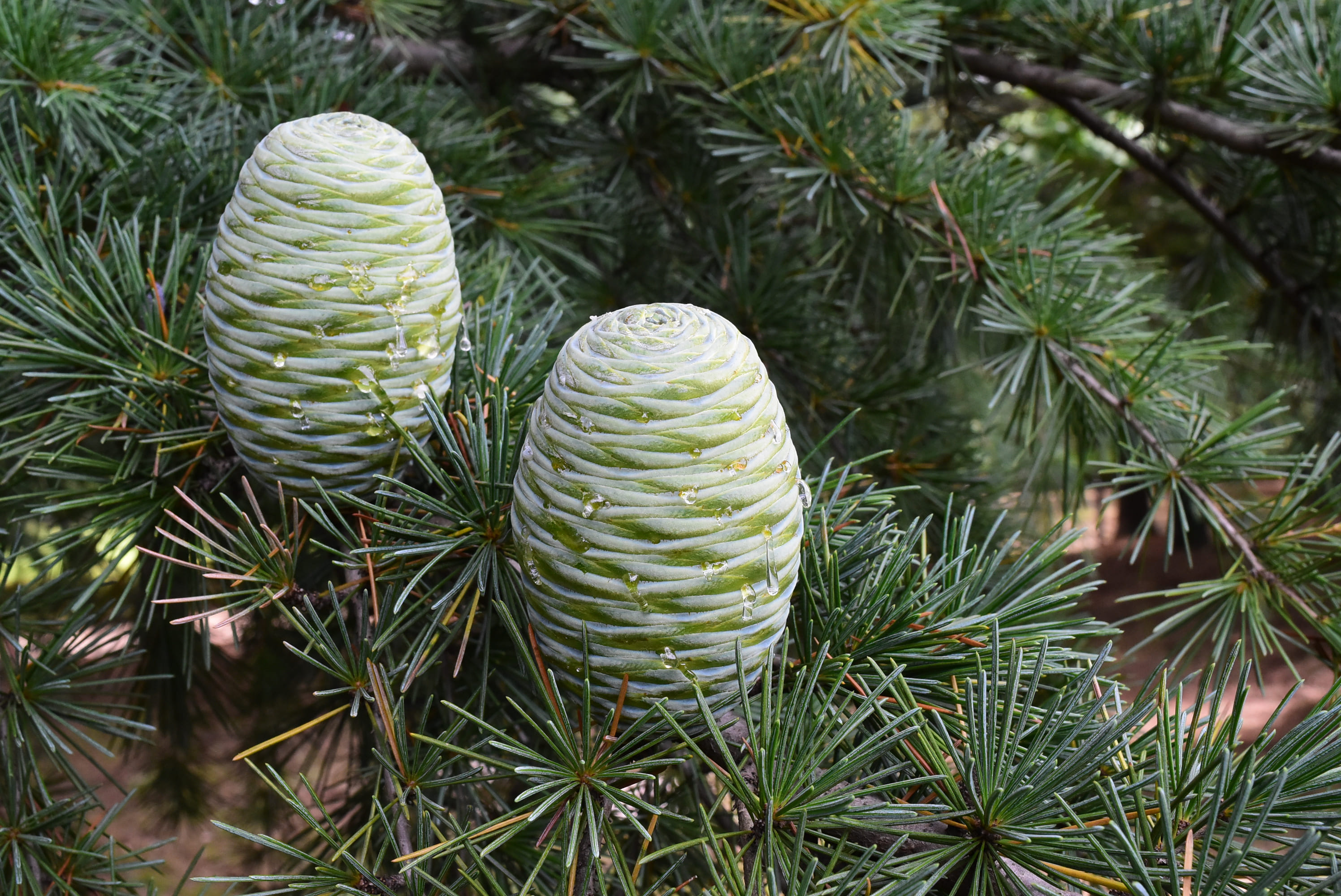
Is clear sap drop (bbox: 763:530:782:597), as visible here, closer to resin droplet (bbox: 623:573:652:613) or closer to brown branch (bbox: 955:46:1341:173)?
resin droplet (bbox: 623:573:652:613)

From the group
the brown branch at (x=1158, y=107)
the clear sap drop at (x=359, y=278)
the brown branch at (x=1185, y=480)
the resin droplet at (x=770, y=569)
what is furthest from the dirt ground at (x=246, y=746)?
the brown branch at (x=1158, y=107)

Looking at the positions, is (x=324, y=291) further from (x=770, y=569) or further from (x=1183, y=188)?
(x=1183, y=188)

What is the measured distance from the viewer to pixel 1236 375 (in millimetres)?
2000

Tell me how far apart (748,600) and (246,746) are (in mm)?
1031

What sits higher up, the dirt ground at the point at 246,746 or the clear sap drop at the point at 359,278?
the clear sap drop at the point at 359,278

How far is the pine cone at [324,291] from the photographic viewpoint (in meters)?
0.49

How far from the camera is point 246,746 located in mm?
1207

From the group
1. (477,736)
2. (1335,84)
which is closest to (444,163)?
(477,736)

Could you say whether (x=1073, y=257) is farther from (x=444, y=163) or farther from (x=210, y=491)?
A: (x=210, y=491)

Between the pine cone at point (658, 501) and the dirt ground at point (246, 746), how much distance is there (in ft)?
0.62

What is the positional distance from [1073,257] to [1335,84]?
30 centimetres

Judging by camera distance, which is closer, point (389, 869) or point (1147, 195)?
point (389, 869)

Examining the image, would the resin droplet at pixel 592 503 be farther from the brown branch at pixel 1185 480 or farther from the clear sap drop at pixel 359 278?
the brown branch at pixel 1185 480

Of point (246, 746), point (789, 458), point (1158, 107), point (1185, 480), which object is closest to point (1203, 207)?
point (1158, 107)
